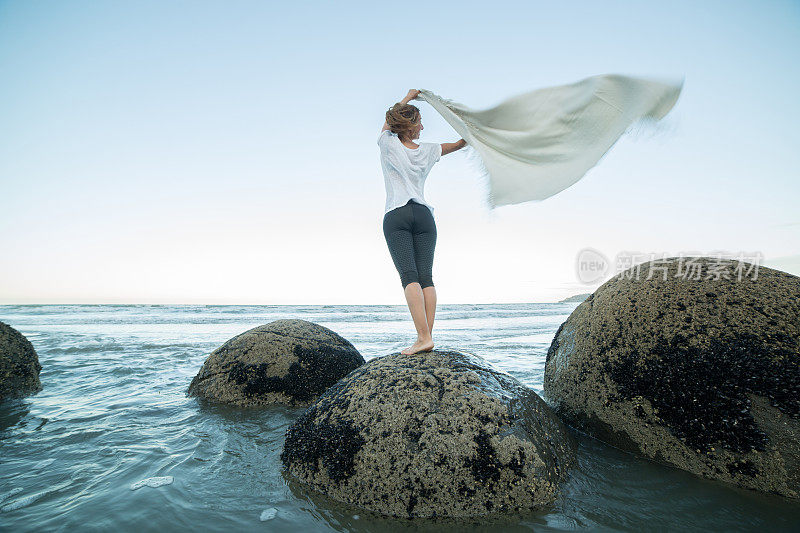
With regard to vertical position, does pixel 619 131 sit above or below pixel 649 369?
above

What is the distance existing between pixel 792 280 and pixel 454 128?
10.8 feet

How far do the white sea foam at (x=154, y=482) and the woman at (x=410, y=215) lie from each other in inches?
84.5

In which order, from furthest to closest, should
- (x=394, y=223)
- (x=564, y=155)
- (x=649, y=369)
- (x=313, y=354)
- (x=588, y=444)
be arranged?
(x=313, y=354)
(x=564, y=155)
(x=394, y=223)
(x=588, y=444)
(x=649, y=369)

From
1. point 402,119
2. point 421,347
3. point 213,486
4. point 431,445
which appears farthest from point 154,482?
point 402,119

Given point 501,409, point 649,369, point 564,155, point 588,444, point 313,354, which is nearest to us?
point 501,409

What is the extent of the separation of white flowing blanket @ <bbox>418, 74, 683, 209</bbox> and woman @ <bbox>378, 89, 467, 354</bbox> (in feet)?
1.88

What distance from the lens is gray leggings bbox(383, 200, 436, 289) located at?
4.02m

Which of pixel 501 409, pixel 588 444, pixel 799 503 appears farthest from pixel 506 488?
pixel 799 503

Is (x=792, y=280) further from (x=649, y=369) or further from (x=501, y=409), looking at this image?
(x=501, y=409)

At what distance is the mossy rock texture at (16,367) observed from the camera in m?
5.90

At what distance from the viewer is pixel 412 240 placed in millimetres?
4109

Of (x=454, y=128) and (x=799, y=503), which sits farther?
(x=454, y=128)

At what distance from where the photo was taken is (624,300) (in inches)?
153

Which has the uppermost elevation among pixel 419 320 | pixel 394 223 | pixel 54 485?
pixel 394 223
